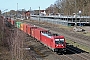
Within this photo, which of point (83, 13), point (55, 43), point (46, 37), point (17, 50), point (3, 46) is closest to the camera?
point (17, 50)

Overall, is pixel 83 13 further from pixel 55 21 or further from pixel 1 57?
pixel 1 57

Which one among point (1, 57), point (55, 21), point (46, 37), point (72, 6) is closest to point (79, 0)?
point (72, 6)

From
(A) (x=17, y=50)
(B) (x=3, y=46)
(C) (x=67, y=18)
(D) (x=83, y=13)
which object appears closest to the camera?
(A) (x=17, y=50)

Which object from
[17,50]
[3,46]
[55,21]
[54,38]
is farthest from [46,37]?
[55,21]

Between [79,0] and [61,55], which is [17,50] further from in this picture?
[79,0]

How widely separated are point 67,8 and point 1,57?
96.9 metres

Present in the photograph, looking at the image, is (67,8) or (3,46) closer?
(3,46)

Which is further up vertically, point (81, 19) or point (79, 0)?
point (79, 0)

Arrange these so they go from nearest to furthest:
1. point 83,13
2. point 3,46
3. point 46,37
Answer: point 3,46 → point 46,37 → point 83,13

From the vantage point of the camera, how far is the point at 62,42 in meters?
29.6

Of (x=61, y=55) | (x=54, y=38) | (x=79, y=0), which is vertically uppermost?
(x=79, y=0)

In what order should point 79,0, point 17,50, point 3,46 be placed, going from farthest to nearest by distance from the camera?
point 79,0 → point 3,46 → point 17,50

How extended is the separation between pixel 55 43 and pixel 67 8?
91.7 metres

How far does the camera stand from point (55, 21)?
10606 cm
